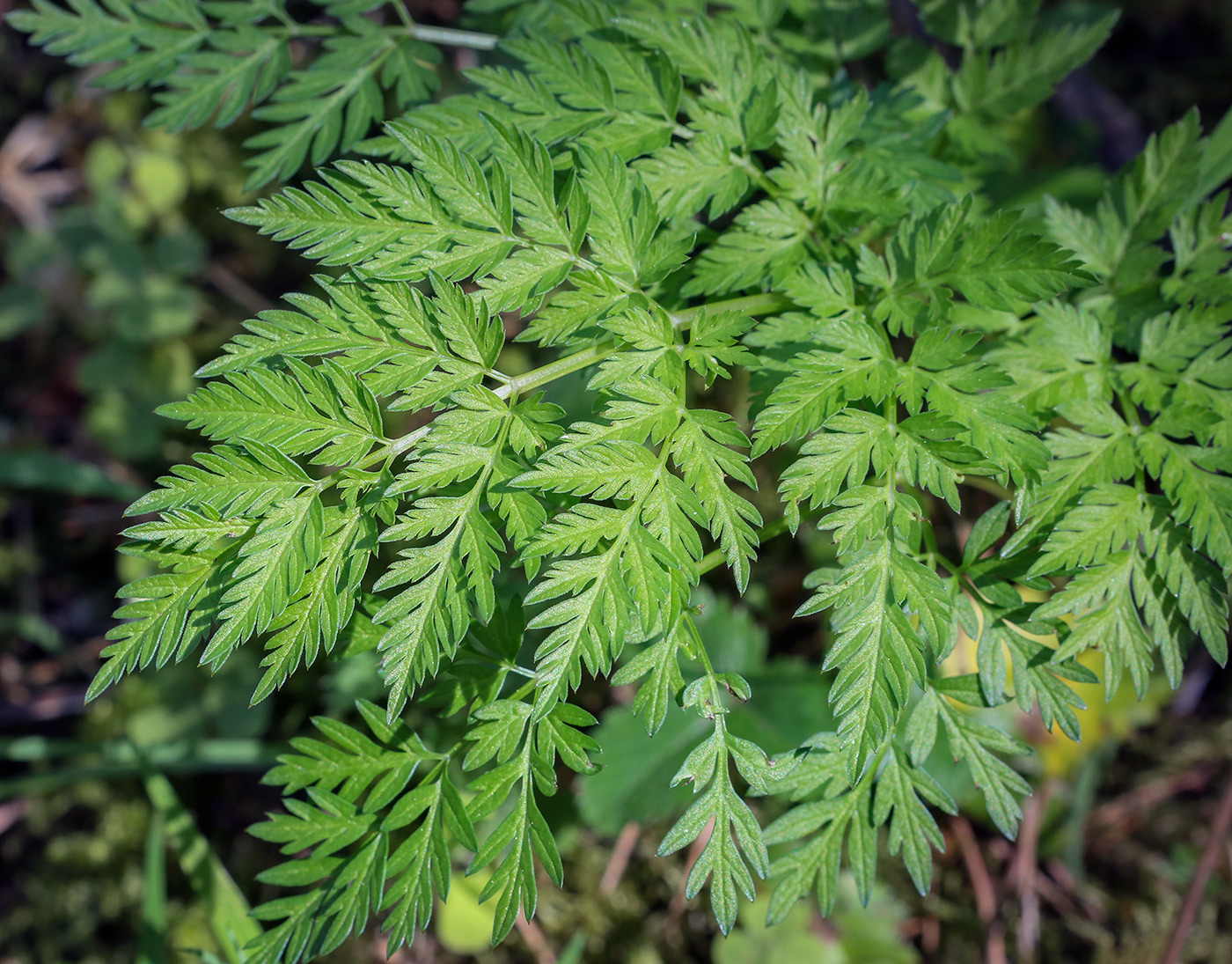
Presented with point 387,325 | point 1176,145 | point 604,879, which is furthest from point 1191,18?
point 604,879

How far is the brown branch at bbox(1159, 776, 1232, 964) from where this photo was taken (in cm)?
242

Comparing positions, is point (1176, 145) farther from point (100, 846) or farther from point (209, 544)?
point (100, 846)

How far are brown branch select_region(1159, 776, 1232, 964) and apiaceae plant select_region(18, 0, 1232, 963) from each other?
134 cm

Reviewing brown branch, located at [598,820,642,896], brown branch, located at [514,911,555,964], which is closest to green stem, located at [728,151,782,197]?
brown branch, located at [598,820,642,896]

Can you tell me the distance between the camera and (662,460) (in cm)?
141

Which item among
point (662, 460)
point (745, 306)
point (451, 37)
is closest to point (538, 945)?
point (662, 460)

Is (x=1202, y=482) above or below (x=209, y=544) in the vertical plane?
above

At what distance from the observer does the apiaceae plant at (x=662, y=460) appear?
1.37m

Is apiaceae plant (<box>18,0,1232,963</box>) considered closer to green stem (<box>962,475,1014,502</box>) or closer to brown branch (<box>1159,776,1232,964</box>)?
green stem (<box>962,475,1014,502</box>)

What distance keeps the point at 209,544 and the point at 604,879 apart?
6.88 feet

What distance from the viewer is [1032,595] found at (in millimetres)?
2916

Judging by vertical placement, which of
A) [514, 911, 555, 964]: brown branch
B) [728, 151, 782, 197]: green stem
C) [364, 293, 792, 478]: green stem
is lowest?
[514, 911, 555, 964]: brown branch

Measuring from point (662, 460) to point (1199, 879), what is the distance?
2.29 meters

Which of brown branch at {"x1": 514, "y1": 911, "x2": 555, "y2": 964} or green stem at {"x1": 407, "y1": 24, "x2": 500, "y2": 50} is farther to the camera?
brown branch at {"x1": 514, "y1": 911, "x2": 555, "y2": 964}
